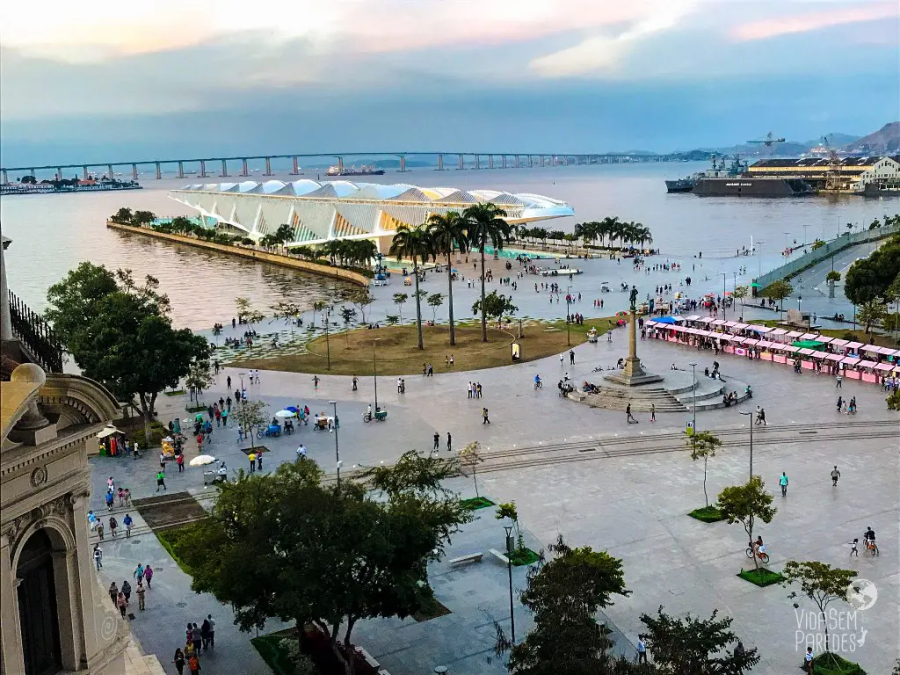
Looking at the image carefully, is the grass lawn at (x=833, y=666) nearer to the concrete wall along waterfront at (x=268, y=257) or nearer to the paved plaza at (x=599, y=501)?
the paved plaza at (x=599, y=501)

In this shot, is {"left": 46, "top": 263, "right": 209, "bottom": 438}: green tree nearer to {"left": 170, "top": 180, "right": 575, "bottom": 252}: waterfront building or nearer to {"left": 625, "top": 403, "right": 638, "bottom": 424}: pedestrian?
{"left": 625, "top": 403, "right": 638, "bottom": 424}: pedestrian

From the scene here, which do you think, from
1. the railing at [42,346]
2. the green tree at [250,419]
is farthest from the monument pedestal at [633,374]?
the railing at [42,346]

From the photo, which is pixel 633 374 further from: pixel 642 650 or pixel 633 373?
pixel 642 650

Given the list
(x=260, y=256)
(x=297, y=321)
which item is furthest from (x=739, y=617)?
(x=260, y=256)

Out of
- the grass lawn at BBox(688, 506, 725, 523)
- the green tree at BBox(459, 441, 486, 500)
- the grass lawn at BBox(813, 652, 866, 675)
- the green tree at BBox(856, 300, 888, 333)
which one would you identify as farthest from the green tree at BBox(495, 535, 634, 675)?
the green tree at BBox(856, 300, 888, 333)

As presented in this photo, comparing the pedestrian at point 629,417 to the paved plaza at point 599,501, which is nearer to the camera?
the paved plaza at point 599,501

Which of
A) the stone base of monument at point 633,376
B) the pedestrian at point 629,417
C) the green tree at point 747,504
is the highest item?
the green tree at point 747,504
